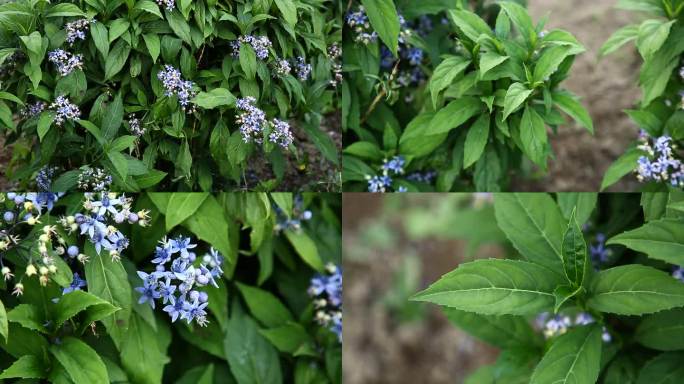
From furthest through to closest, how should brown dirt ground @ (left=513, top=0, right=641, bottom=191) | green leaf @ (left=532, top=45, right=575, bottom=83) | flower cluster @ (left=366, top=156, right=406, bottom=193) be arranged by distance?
1. brown dirt ground @ (left=513, top=0, right=641, bottom=191)
2. flower cluster @ (left=366, top=156, right=406, bottom=193)
3. green leaf @ (left=532, top=45, right=575, bottom=83)

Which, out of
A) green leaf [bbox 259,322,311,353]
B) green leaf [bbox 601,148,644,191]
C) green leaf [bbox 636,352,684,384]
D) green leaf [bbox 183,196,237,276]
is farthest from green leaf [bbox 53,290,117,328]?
green leaf [bbox 601,148,644,191]

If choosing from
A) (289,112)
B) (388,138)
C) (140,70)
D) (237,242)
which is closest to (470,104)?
(388,138)

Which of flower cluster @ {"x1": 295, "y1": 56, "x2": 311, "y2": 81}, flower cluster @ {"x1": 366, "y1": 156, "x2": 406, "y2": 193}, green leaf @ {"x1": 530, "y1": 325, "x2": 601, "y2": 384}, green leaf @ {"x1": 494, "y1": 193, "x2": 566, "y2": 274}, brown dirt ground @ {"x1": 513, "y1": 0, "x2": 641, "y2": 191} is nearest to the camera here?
green leaf @ {"x1": 530, "y1": 325, "x2": 601, "y2": 384}

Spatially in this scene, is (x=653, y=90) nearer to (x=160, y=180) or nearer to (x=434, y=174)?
(x=434, y=174)

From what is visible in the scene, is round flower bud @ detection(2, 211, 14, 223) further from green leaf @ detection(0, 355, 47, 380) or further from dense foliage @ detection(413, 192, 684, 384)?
dense foliage @ detection(413, 192, 684, 384)

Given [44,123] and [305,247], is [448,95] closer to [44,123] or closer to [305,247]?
[305,247]

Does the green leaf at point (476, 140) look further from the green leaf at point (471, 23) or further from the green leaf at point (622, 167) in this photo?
the green leaf at point (622, 167)
